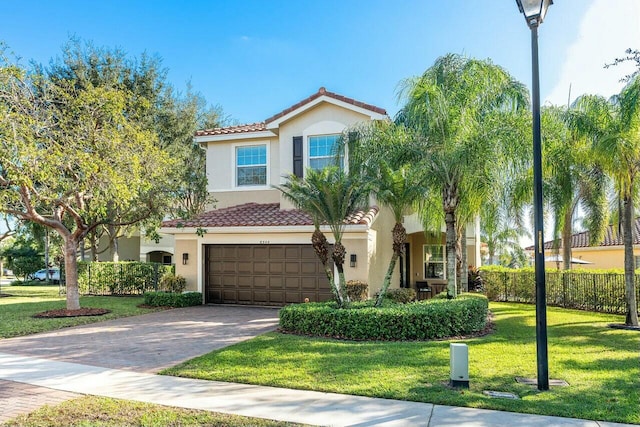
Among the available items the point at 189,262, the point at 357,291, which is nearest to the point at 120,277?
the point at 189,262

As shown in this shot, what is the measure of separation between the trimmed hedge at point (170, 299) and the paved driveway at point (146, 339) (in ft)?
4.95

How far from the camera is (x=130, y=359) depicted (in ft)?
29.8

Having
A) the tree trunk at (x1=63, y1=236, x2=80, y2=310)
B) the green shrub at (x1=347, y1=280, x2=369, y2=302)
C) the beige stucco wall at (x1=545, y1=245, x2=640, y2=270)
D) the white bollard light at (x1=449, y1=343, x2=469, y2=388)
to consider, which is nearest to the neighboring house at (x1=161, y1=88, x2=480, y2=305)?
the green shrub at (x1=347, y1=280, x2=369, y2=302)

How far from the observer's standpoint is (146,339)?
36.8 ft

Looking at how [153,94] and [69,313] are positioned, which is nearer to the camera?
[69,313]

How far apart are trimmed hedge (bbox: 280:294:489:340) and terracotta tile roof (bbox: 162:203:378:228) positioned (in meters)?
4.87

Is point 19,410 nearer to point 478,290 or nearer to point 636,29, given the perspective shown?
point 636,29

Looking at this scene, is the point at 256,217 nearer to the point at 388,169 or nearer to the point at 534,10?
the point at 388,169

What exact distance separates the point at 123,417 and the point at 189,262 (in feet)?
42.9

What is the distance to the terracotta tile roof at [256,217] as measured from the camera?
16562 millimetres

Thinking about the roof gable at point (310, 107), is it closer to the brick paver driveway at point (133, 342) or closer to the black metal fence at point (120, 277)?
the brick paver driveway at point (133, 342)

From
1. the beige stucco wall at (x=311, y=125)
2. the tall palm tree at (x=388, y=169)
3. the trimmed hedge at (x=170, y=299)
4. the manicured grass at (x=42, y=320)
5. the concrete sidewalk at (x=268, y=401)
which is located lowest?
the manicured grass at (x=42, y=320)

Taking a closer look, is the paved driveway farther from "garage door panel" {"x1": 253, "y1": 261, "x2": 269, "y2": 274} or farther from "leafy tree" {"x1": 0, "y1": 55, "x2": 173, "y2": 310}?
"leafy tree" {"x1": 0, "y1": 55, "x2": 173, "y2": 310}

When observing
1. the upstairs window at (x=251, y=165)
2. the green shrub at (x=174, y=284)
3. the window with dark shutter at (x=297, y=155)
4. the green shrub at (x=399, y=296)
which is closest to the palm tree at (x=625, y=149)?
the green shrub at (x=399, y=296)
